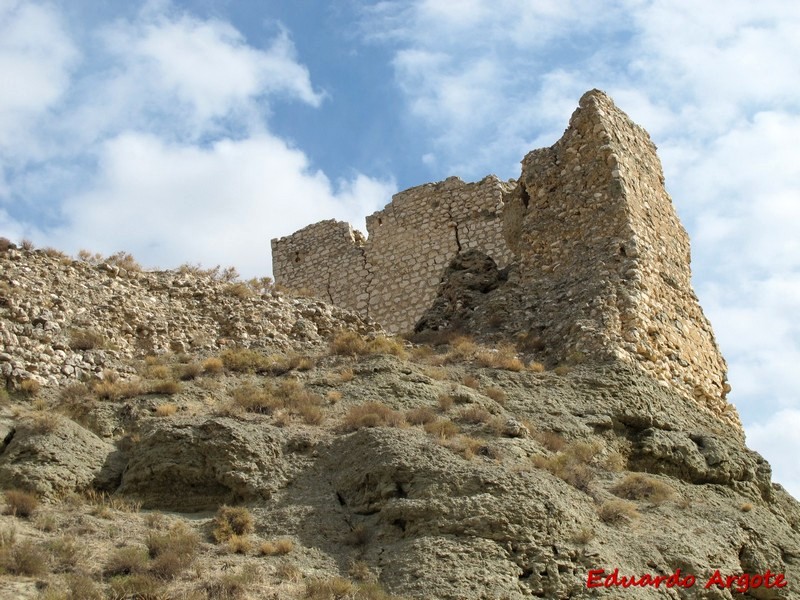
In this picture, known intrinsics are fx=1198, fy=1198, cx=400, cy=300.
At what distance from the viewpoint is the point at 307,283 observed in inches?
913

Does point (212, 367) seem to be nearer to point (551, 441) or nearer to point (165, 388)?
point (165, 388)

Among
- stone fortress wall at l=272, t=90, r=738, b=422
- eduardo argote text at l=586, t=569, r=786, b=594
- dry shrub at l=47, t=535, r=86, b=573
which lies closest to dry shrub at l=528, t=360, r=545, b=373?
stone fortress wall at l=272, t=90, r=738, b=422

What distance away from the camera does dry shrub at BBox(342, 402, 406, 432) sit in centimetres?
1166

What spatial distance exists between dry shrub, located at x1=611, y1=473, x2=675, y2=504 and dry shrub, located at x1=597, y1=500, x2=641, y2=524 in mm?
534

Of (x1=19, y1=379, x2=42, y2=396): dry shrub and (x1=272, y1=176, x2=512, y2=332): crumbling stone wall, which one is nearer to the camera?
(x1=19, y1=379, x2=42, y2=396): dry shrub

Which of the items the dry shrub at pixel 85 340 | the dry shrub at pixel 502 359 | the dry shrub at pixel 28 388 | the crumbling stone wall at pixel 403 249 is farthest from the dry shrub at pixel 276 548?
the crumbling stone wall at pixel 403 249

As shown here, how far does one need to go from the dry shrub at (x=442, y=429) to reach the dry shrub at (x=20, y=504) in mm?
3748

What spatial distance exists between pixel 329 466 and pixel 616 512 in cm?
261

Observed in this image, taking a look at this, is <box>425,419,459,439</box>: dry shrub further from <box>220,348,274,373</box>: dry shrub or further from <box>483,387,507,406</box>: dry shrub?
<box>220,348,274,373</box>: dry shrub

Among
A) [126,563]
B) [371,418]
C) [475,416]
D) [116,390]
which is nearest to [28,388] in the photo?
[116,390]

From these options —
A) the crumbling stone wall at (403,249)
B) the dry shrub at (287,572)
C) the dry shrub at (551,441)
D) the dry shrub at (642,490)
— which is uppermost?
the crumbling stone wall at (403,249)

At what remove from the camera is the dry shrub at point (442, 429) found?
1152cm

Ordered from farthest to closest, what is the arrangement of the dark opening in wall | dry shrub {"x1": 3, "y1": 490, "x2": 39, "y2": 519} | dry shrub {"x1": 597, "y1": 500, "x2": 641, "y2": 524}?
A: the dark opening in wall → dry shrub {"x1": 597, "y1": 500, "x2": 641, "y2": 524} → dry shrub {"x1": 3, "y1": 490, "x2": 39, "y2": 519}

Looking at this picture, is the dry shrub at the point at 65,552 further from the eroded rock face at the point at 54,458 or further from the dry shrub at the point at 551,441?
the dry shrub at the point at 551,441
